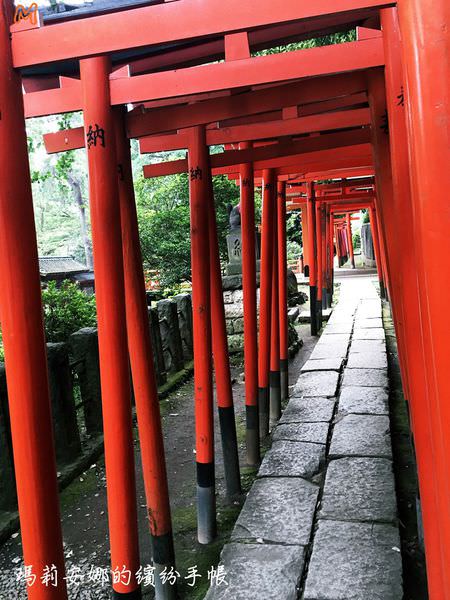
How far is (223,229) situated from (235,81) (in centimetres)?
1030

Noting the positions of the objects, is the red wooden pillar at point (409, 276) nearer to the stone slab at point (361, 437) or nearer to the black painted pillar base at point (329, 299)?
the stone slab at point (361, 437)

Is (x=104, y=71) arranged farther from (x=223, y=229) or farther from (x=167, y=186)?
A: (x=167, y=186)

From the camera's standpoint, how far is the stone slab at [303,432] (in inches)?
172

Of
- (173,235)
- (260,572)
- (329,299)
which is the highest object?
(173,235)

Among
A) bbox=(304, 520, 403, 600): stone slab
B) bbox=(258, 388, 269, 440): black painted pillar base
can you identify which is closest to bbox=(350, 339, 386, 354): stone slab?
bbox=(258, 388, 269, 440): black painted pillar base

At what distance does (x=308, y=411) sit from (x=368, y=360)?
7.02 ft

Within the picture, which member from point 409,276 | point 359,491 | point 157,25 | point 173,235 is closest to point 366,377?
point 359,491

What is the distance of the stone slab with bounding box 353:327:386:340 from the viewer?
27.9 feet

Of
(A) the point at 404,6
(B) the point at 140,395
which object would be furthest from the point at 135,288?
(A) the point at 404,6

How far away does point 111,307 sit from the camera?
7.52 feet

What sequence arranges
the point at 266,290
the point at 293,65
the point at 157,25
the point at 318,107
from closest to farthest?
the point at 157,25 < the point at 293,65 < the point at 318,107 < the point at 266,290

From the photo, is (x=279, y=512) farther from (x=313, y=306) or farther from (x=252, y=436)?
(x=313, y=306)

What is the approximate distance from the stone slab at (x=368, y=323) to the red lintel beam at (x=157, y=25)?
8101 mm

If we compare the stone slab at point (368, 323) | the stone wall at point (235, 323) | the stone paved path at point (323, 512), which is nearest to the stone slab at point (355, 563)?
the stone paved path at point (323, 512)
